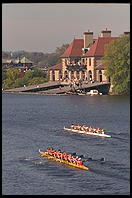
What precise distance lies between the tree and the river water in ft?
82.3

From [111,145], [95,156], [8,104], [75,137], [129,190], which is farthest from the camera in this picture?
[8,104]

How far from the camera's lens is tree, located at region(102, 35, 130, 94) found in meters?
171

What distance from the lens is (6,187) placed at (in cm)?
6244

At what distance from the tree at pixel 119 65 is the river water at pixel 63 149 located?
25076mm

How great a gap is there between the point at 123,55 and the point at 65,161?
329 feet

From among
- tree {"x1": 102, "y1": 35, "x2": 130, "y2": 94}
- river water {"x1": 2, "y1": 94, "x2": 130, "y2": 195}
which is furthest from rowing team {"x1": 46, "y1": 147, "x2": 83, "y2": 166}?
tree {"x1": 102, "y1": 35, "x2": 130, "y2": 94}

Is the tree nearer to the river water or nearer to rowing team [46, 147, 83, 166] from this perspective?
the river water

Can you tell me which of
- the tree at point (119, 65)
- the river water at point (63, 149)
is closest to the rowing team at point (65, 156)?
the river water at point (63, 149)

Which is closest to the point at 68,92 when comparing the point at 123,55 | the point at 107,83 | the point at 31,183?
the point at 107,83

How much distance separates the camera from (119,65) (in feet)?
563

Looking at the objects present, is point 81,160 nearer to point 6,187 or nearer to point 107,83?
point 6,187

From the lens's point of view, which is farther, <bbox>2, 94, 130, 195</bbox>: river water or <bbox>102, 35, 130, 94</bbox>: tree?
<bbox>102, 35, 130, 94</bbox>: tree

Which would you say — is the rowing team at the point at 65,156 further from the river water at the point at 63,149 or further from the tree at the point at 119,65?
the tree at the point at 119,65

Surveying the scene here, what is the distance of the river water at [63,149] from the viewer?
2463 inches
